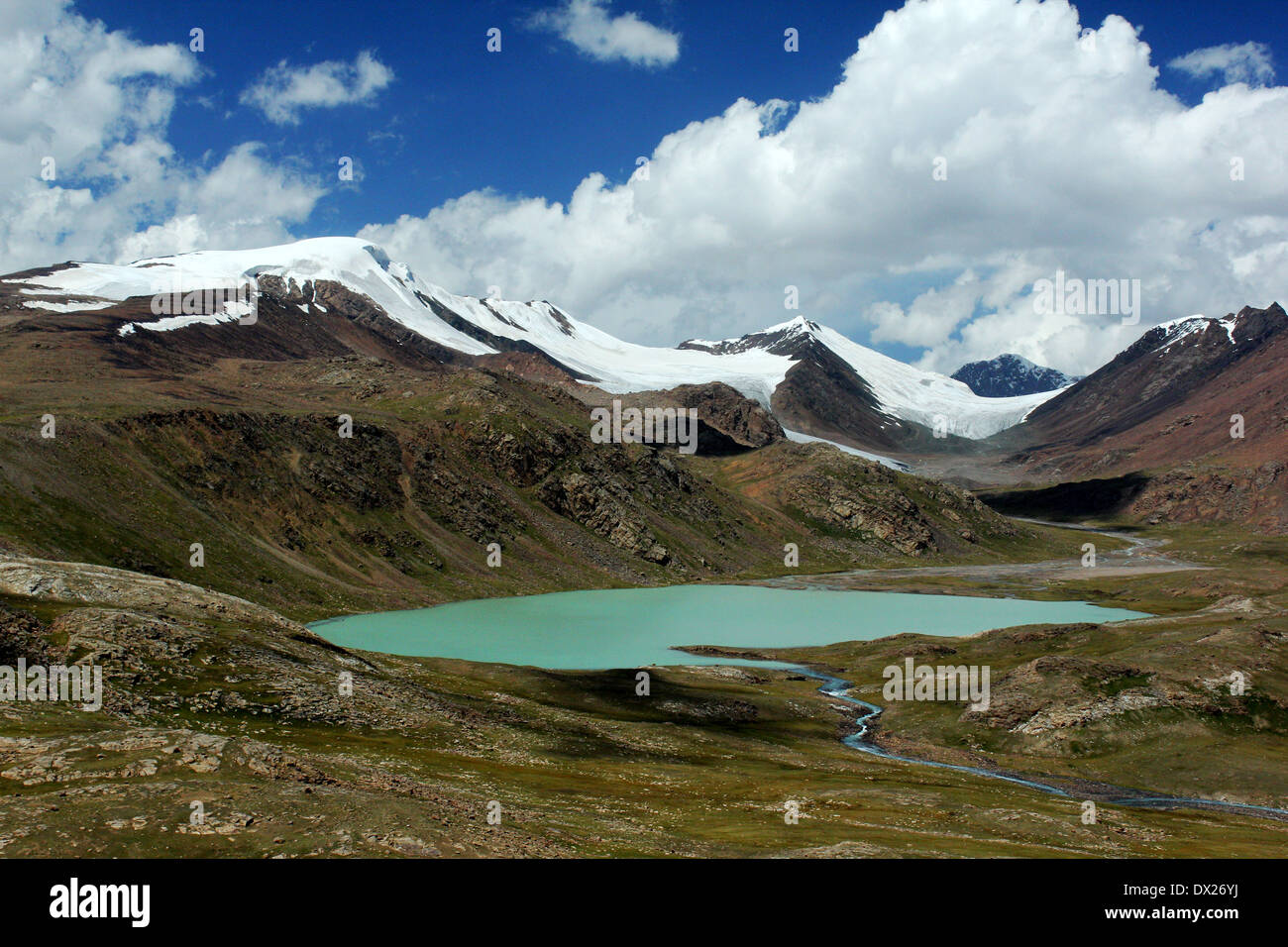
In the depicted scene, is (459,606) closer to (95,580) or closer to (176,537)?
(176,537)

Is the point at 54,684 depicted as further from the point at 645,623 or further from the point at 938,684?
the point at 645,623

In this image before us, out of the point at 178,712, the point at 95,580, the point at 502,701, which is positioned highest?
the point at 95,580

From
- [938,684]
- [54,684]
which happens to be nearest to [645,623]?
[938,684]

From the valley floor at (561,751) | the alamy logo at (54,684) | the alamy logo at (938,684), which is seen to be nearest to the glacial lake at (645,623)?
the valley floor at (561,751)

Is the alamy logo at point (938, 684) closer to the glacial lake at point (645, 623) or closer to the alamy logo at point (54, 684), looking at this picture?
the glacial lake at point (645, 623)
